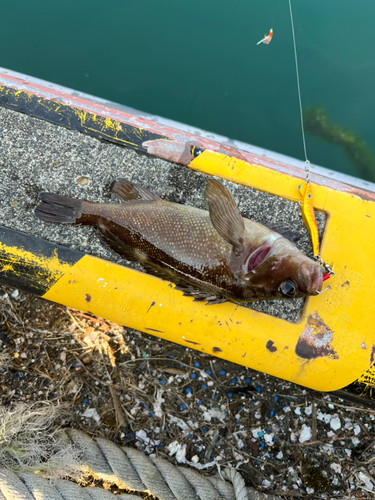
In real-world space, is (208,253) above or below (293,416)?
above

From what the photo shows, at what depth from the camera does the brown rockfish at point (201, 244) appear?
2085mm

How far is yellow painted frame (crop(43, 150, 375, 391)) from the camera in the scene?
8.05 ft

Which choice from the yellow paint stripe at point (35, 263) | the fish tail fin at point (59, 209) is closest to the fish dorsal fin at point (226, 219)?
the fish tail fin at point (59, 209)

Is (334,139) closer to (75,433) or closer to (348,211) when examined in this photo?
(348,211)

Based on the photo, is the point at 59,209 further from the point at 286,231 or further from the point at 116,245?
the point at 286,231

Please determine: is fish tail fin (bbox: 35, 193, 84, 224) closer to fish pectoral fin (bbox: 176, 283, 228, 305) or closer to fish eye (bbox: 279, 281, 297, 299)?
fish pectoral fin (bbox: 176, 283, 228, 305)

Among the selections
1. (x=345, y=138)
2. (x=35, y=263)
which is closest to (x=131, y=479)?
(x=35, y=263)

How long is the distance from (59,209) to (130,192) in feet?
1.73

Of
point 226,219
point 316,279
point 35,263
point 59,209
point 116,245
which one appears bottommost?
point 35,263

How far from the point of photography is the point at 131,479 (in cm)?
283

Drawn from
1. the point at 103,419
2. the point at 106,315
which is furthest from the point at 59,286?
the point at 103,419

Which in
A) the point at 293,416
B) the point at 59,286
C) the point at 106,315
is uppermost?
the point at 59,286

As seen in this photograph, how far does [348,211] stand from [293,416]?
188cm

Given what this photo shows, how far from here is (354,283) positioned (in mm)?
2465
